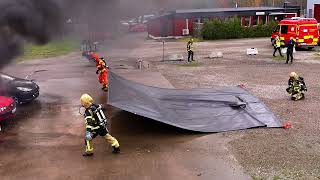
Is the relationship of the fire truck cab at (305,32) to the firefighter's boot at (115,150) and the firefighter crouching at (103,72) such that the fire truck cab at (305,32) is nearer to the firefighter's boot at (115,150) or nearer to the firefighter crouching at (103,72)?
the firefighter crouching at (103,72)

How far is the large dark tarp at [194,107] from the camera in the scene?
968 cm

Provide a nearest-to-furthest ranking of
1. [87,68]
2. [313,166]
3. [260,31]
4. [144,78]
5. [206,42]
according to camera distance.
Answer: [313,166]
[144,78]
[87,68]
[206,42]
[260,31]

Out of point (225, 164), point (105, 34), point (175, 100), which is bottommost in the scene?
point (225, 164)

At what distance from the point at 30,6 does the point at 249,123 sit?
19.9 feet

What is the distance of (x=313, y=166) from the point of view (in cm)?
761

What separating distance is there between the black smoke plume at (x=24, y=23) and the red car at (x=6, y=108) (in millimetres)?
1034

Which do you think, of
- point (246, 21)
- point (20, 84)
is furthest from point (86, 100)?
point (246, 21)

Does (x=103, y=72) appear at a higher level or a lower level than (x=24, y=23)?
lower

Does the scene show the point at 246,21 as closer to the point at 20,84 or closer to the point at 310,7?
the point at 310,7

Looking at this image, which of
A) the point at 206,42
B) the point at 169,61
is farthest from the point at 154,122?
the point at 206,42

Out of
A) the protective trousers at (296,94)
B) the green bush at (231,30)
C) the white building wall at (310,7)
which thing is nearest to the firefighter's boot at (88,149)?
the protective trousers at (296,94)

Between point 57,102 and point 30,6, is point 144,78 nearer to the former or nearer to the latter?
point 57,102

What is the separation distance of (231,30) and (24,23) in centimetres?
A: 2820

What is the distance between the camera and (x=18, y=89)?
12.8 meters
